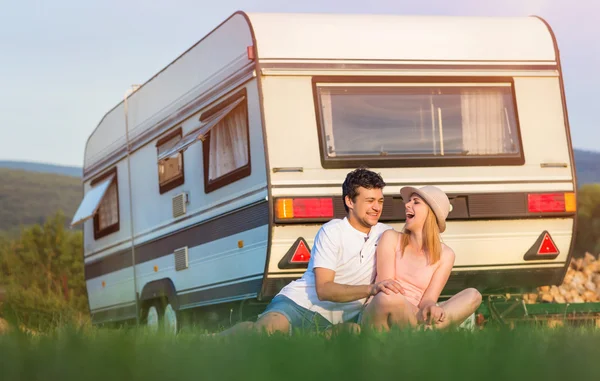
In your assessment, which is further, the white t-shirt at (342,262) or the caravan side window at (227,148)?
the caravan side window at (227,148)

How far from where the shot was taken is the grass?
10.3 feet

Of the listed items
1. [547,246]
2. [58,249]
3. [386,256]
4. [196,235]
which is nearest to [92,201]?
[196,235]

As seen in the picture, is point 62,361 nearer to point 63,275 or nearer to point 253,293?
point 253,293

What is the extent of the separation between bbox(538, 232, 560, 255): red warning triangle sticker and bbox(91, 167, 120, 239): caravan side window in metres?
4.99

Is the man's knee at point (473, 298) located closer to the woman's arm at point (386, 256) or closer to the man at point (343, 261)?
the woman's arm at point (386, 256)

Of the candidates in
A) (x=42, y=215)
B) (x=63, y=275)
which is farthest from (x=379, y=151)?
(x=42, y=215)

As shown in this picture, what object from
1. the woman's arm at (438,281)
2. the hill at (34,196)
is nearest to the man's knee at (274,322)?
the woman's arm at (438,281)

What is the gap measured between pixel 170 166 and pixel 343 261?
416cm

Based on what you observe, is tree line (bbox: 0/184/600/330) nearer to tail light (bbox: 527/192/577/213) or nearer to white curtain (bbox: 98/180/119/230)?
white curtain (bbox: 98/180/119/230)

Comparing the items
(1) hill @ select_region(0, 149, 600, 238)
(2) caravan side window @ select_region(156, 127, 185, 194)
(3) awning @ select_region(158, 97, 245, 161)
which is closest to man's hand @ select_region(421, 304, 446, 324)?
(3) awning @ select_region(158, 97, 245, 161)

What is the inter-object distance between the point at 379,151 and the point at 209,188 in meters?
1.65

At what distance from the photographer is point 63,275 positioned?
2827cm

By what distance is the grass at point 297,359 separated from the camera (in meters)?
3.14

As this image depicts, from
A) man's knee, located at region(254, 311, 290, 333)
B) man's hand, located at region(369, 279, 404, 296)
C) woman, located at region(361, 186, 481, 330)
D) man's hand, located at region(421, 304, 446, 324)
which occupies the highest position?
woman, located at region(361, 186, 481, 330)
